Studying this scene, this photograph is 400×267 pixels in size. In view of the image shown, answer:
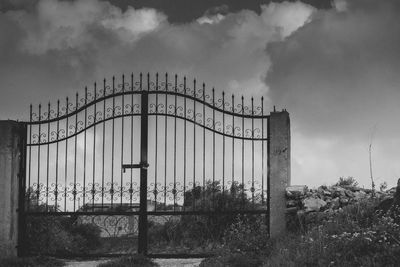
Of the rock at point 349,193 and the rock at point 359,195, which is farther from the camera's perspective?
the rock at point 349,193

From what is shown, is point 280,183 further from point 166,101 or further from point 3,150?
point 3,150

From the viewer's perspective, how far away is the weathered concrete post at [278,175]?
36.4 ft

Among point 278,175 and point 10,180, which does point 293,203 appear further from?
point 10,180

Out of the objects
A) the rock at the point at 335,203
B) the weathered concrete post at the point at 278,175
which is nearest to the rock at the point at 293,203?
the weathered concrete post at the point at 278,175

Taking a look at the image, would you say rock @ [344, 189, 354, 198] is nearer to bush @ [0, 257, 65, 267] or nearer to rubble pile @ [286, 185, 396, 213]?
rubble pile @ [286, 185, 396, 213]

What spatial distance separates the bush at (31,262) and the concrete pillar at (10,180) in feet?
2.28

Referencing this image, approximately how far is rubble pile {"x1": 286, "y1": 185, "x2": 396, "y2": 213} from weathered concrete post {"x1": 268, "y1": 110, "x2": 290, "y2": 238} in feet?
0.51

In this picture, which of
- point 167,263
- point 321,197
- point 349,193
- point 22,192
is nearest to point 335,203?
point 321,197

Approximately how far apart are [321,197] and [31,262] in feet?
18.8

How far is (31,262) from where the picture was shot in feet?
36.0

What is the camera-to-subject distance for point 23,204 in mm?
11938

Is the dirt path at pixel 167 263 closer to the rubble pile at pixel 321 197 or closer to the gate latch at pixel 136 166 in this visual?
the gate latch at pixel 136 166

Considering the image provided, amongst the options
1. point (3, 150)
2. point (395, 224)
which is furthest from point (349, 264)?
point (3, 150)

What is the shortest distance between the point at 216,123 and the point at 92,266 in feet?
12.2
